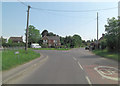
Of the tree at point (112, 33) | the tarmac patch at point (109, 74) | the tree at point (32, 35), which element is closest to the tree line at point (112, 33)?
the tree at point (112, 33)

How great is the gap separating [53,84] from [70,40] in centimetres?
8257

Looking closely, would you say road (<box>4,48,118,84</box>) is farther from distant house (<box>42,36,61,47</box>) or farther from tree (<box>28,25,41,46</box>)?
distant house (<box>42,36,61,47</box>)

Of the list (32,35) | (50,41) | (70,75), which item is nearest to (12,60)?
(70,75)

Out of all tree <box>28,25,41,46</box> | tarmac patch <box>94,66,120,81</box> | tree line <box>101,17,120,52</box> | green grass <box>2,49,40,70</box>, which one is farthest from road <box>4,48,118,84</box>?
tree <box>28,25,41,46</box>

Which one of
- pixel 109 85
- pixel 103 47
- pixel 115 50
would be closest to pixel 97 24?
pixel 103 47

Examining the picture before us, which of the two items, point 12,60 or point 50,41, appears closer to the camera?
point 12,60

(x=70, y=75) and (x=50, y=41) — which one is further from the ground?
(x=50, y=41)

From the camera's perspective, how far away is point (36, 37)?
7588 centimetres

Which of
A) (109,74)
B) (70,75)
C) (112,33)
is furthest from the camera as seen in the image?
(112,33)

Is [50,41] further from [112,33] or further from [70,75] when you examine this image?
[70,75]

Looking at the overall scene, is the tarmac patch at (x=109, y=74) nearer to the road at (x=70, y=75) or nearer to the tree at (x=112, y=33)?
the road at (x=70, y=75)

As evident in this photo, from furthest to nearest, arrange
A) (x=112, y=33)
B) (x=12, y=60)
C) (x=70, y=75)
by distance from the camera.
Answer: (x=112, y=33) → (x=12, y=60) → (x=70, y=75)

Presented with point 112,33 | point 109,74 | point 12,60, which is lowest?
point 109,74

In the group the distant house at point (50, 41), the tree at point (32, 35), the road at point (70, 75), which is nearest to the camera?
the road at point (70, 75)
